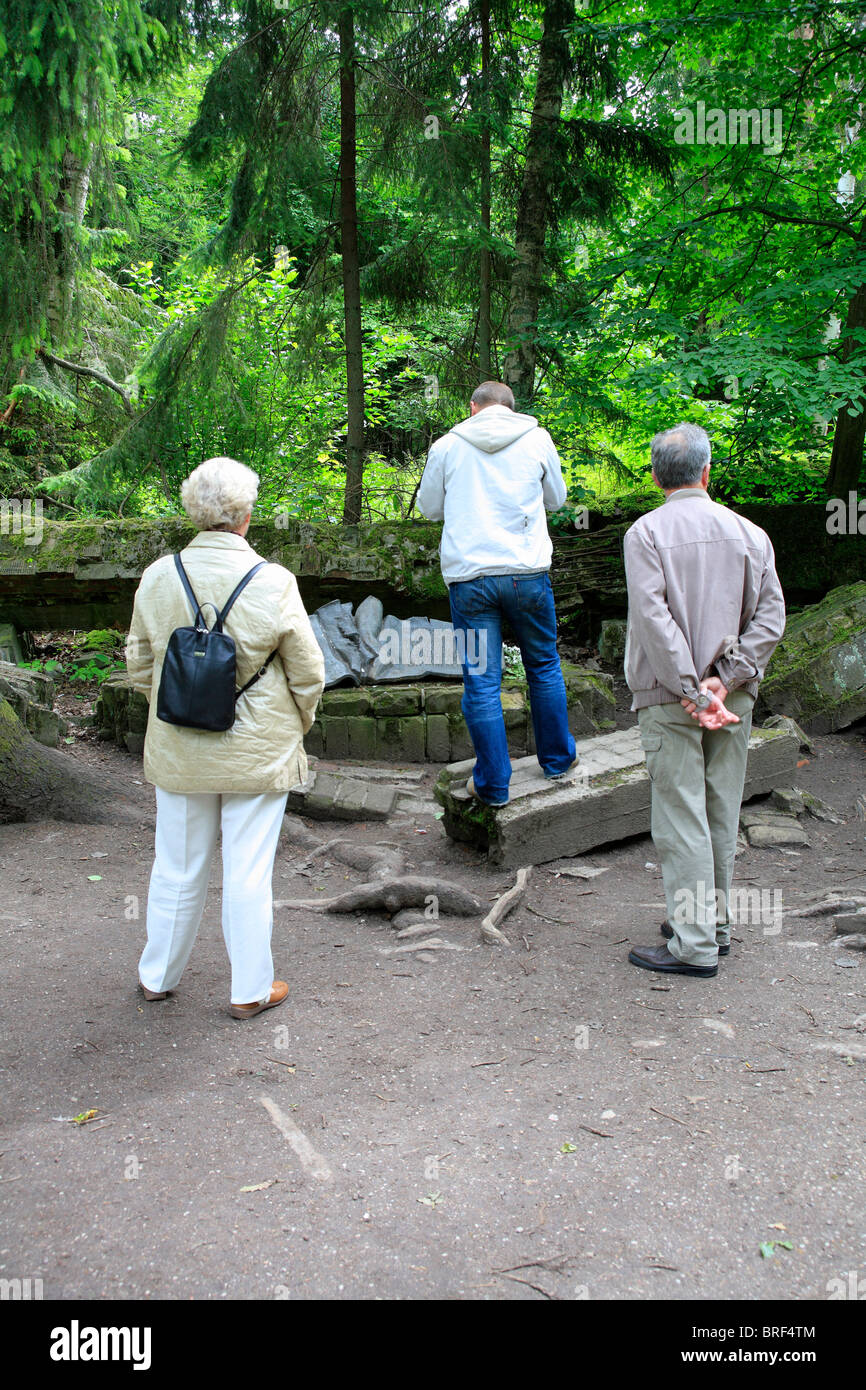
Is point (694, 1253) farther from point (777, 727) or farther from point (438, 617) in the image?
point (438, 617)

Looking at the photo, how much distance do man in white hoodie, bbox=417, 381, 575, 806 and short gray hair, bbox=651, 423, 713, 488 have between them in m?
1.05

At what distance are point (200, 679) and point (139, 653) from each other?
1.47 ft

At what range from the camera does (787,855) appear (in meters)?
5.52

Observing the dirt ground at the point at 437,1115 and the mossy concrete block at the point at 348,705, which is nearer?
the dirt ground at the point at 437,1115

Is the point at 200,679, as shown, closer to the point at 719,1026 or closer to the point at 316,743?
the point at 719,1026

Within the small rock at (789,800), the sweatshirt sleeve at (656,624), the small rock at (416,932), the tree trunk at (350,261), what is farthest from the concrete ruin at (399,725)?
the sweatshirt sleeve at (656,624)

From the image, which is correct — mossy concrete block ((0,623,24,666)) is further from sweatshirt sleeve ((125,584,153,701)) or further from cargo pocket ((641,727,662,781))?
cargo pocket ((641,727,662,781))

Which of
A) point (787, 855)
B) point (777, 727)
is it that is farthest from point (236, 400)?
point (787, 855)

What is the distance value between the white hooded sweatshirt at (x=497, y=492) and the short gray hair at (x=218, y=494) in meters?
1.70

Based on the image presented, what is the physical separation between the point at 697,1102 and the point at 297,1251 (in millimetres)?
1388

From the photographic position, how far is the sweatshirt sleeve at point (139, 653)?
3.48 meters

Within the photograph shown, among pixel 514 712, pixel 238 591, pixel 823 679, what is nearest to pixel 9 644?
pixel 514 712

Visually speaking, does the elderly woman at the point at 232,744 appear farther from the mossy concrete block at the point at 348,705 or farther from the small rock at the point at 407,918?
the mossy concrete block at the point at 348,705

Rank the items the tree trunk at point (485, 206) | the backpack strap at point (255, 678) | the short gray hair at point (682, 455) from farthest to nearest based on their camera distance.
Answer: the tree trunk at point (485, 206), the short gray hair at point (682, 455), the backpack strap at point (255, 678)
